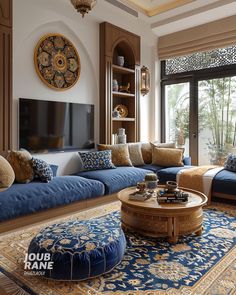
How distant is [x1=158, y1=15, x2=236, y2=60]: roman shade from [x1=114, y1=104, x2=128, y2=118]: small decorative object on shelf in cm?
148

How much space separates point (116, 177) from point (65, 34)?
7.92 ft

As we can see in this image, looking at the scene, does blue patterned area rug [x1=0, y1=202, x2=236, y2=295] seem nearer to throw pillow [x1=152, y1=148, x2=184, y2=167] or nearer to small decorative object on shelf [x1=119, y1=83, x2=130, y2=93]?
throw pillow [x1=152, y1=148, x2=184, y2=167]

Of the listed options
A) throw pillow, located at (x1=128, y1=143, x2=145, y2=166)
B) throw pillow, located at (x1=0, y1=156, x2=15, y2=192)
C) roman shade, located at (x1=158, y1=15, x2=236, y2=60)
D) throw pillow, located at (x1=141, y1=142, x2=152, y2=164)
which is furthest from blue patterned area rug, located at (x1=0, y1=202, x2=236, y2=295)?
roman shade, located at (x1=158, y1=15, x2=236, y2=60)

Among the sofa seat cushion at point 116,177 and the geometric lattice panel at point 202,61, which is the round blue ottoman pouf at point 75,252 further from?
the geometric lattice panel at point 202,61

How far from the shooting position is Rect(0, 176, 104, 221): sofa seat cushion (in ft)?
8.66

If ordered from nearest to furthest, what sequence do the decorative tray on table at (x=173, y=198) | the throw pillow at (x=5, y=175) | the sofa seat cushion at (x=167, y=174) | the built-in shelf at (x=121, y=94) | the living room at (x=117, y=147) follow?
the living room at (x=117, y=147) → the decorative tray on table at (x=173, y=198) → the throw pillow at (x=5, y=175) → the sofa seat cushion at (x=167, y=174) → the built-in shelf at (x=121, y=94)

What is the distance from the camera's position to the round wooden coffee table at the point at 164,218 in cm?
246

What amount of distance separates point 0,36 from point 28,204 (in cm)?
215

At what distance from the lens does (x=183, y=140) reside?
566 centimetres

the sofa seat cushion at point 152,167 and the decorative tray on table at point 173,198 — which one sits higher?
the sofa seat cushion at point 152,167

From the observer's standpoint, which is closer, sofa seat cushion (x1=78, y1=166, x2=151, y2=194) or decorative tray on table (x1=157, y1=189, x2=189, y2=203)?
decorative tray on table (x1=157, y1=189, x2=189, y2=203)

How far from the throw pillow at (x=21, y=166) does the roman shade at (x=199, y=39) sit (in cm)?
390

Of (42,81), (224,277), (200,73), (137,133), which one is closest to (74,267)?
(224,277)

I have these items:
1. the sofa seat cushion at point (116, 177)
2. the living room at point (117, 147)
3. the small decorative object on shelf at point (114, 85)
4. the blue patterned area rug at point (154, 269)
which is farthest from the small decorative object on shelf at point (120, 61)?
the blue patterned area rug at point (154, 269)
